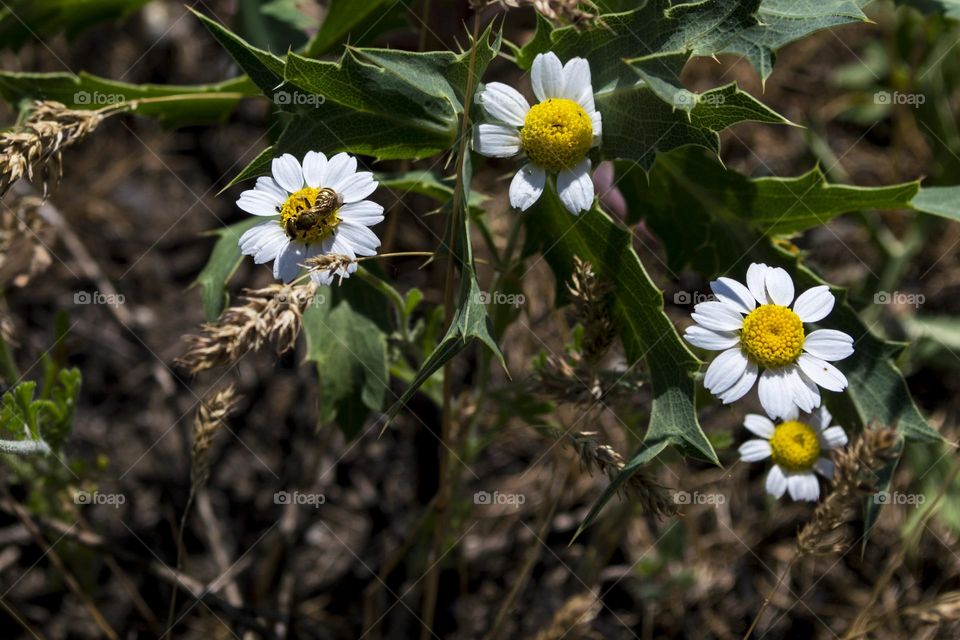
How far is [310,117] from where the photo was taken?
221cm

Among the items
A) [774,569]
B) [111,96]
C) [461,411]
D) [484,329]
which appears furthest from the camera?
[774,569]

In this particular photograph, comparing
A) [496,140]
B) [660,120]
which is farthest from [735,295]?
[496,140]

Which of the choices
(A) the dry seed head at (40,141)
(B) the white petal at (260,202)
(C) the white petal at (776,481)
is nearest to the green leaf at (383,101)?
(B) the white petal at (260,202)

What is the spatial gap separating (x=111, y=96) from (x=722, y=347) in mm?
2094

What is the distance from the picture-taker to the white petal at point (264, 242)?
2094 mm

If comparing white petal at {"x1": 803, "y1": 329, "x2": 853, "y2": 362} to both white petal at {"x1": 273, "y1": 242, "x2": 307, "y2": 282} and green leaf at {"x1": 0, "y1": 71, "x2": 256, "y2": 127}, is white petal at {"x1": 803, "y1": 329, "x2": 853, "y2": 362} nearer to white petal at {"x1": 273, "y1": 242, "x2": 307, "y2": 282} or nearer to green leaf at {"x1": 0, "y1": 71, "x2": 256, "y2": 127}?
white petal at {"x1": 273, "y1": 242, "x2": 307, "y2": 282}

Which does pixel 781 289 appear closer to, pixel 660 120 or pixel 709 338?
pixel 709 338

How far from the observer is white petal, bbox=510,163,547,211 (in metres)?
2.11

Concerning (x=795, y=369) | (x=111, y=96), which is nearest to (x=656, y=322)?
(x=795, y=369)

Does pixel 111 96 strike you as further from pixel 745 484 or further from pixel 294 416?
pixel 745 484

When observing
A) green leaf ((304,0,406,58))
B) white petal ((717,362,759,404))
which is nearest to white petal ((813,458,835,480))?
white petal ((717,362,759,404))

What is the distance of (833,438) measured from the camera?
2439mm

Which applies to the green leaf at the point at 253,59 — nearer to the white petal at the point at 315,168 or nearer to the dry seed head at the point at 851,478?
the white petal at the point at 315,168

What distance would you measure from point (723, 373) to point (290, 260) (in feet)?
3.55
